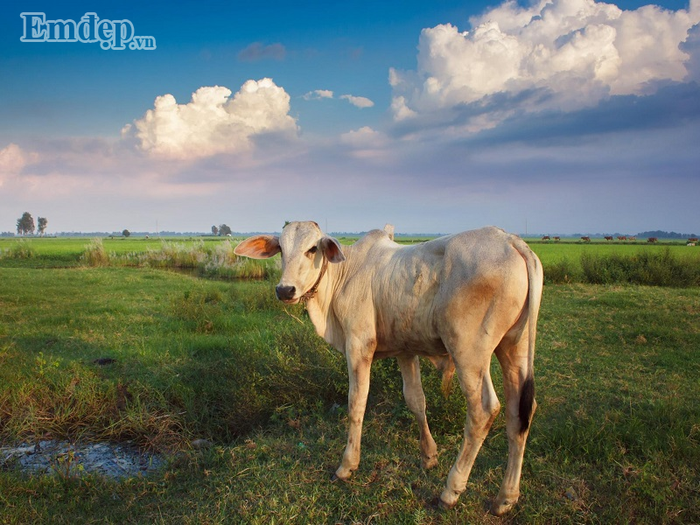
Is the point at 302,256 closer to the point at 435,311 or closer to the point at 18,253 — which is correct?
the point at 435,311

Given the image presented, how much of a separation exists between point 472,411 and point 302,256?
66.0 inches

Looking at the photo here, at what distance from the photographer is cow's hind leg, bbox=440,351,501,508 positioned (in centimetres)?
331

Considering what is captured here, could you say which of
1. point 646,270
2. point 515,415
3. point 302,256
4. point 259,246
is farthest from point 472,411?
point 646,270

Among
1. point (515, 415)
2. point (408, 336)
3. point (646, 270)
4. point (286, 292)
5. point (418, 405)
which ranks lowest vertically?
point (418, 405)

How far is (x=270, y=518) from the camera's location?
3.34 m

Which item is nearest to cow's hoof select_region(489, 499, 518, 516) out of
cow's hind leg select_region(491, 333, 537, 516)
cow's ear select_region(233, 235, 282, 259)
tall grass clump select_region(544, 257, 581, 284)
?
cow's hind leg select_region(491, 333, 537, 516)

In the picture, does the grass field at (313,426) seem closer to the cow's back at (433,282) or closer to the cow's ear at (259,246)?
the cow's back at (433,282)

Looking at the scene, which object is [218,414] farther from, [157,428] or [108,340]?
[108,340]

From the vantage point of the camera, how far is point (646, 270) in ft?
44.8

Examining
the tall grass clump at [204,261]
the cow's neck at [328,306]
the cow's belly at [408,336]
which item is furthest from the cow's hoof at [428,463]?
the tall grass clump at [204,261]

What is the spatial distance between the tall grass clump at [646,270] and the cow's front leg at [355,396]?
39.5 ft

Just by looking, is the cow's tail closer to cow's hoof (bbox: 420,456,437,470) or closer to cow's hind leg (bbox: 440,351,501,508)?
cow's hind leg (bbox: 440,351,501,508)

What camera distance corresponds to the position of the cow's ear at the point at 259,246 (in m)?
4.14

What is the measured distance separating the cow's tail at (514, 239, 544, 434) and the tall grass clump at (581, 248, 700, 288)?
11.8 metres
